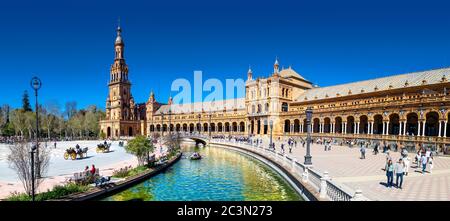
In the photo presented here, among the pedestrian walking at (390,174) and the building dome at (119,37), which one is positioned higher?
the building dome at (119,37)

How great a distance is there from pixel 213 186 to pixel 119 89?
75.9 meters

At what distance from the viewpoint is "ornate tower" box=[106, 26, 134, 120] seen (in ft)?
273

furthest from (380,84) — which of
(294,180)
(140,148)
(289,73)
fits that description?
(140,148)

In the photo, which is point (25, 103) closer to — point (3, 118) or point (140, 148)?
point (3, 118)

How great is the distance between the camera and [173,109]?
291ft

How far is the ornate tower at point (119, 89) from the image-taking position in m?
83.1

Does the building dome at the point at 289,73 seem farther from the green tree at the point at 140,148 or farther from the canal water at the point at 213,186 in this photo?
the green tree at the point at 140,148

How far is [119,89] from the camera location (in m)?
83.3

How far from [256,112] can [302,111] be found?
12934mm

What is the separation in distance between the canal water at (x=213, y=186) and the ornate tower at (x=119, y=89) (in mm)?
67197

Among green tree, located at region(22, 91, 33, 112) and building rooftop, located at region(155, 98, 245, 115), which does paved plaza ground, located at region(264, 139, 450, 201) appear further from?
green tree, located at region(22, 91, 33, 112)

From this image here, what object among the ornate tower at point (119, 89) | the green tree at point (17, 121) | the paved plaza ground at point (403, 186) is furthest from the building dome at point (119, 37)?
the paved plaza ground at point (403, 186)

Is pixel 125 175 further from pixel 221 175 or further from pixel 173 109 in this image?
pixel 173 109
